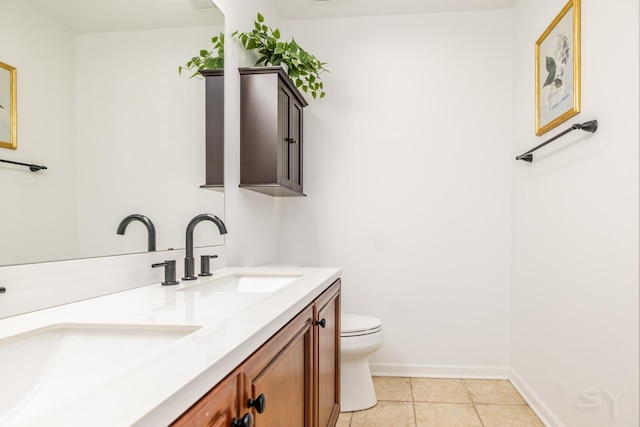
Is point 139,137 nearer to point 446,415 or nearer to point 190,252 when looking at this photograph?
point 190,252

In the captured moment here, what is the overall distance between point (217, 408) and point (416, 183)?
2.48m

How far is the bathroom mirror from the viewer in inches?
38.9

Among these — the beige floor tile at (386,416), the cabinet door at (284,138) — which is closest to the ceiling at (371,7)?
the cabinet door at (284,138)

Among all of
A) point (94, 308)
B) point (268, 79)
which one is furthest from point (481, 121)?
point (94, 308)

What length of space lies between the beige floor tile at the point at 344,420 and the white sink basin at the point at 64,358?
5.43 ft

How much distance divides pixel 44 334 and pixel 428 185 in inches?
98.4

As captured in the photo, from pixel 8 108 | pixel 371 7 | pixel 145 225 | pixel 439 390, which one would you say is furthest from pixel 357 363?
pixel 371 7

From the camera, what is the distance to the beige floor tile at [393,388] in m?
2.63

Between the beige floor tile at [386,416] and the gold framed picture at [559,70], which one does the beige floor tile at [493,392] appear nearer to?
the beige floor tile at [386,416]

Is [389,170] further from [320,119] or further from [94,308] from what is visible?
[94,308]

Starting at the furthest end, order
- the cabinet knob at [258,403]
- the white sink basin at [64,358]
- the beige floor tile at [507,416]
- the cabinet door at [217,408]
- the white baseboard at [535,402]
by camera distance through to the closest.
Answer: the beige floor tile at [507,416] < the white baseboard at [535,402] < the cabinet knob at [258,403] < the white sink basin at [64,358] < the cabinet door at [217,408]

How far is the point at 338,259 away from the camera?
10.1 feet

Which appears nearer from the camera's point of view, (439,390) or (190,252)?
(190,252)

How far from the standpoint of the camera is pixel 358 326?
2453 millimetres
